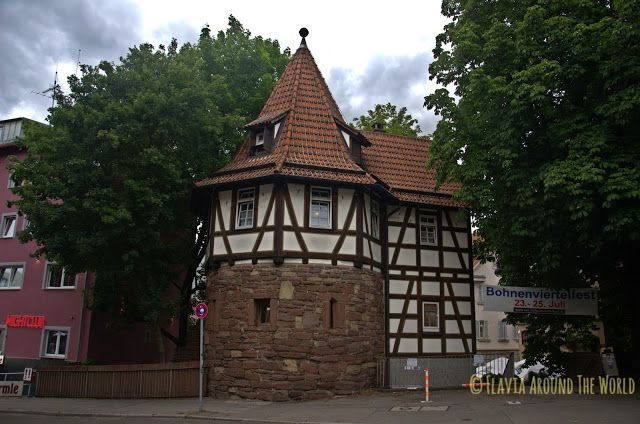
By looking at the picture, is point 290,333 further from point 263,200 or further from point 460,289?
point 460,289

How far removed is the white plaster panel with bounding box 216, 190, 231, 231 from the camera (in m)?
19.5

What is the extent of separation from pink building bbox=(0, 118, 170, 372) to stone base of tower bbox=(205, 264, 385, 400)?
8953 mm

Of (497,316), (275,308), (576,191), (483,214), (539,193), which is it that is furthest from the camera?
(497,316)

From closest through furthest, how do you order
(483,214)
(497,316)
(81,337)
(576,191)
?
(576,191) → (483,214) → (81,337) → (497,316)

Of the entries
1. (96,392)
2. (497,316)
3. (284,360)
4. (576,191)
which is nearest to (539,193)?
(576,191)

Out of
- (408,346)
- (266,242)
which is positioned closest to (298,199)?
(266,242)

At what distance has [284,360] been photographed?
1730 centimetres

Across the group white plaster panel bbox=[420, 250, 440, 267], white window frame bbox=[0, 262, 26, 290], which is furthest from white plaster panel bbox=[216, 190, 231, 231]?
white window frame bbox=[0, 262, 26, 290]

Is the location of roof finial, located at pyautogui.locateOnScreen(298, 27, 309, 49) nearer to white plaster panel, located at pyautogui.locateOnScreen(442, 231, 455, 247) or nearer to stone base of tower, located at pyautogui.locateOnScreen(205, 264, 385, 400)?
white plaster panel, located at pyautogui.locateOnScreen(442, 231, 455, 247)

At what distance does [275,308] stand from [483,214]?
730cm

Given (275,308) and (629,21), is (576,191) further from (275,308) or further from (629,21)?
(275,308)

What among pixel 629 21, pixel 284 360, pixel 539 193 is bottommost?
pixel 284 360

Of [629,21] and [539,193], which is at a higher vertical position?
[629,21]

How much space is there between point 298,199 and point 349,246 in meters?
2.16
